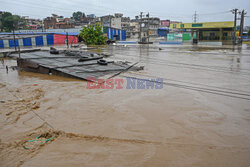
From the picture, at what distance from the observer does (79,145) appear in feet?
14.1

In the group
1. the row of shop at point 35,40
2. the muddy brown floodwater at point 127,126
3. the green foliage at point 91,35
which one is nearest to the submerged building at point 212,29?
the green foliage at point 91,35

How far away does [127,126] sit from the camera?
5242mm

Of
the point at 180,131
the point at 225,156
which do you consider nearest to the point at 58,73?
the point at 180,131

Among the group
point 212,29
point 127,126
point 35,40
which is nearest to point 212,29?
point 212,29

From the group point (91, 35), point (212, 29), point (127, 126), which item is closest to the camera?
point (127, 126)

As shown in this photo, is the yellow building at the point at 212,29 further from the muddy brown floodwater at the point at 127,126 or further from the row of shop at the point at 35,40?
the muddy brown floodwater at the point at 127,126

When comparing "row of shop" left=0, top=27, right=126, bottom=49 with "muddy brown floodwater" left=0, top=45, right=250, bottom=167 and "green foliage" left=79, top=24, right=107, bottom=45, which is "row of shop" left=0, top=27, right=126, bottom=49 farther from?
"muddy brown floodwater" left=0, top=45, right=250, bottom=167

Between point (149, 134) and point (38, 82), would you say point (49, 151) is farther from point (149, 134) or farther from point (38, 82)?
point (38, 82)

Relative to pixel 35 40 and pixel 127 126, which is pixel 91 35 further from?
pixel 127 126

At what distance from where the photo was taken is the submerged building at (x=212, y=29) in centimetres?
4591

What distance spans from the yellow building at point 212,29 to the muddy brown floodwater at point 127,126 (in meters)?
42.6

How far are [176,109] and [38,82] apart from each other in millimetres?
7337

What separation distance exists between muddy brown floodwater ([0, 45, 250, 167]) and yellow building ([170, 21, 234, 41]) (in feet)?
140

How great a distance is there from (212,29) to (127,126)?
53502 mm
